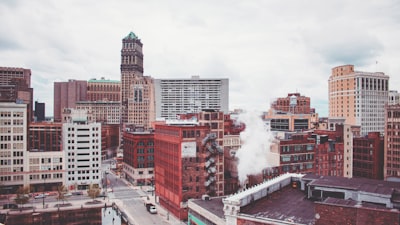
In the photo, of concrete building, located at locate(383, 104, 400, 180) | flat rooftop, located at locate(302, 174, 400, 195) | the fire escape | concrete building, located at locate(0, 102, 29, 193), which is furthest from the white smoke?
concrete building, located at locate(0, 102, 29, 193)

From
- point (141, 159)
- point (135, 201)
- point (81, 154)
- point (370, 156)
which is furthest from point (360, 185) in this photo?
point (81, 154)

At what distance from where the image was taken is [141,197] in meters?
102

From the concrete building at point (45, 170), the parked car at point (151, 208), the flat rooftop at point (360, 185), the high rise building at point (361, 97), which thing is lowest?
the parked car at point (151, 208)

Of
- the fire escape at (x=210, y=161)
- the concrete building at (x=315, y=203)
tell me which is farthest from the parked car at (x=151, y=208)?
the concrete building at (x=315, y=203)

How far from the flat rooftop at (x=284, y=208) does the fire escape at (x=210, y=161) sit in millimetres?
31970

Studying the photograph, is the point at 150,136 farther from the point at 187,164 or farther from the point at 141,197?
the point at 187,164

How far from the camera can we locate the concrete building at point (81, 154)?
364ft

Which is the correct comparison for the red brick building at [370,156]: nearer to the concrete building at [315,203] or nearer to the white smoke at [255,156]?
the white smoke at [255,156]

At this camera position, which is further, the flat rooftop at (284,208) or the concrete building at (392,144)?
the concrete building at (392,144)

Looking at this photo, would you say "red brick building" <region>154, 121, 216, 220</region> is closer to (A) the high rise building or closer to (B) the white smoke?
(B) the white smoke

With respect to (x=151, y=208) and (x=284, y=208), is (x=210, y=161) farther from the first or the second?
(x=284, y=208)

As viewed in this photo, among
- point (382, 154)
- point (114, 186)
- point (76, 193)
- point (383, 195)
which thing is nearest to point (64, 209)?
point (76, 193)

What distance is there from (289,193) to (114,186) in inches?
3241

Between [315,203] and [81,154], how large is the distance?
92.0m
